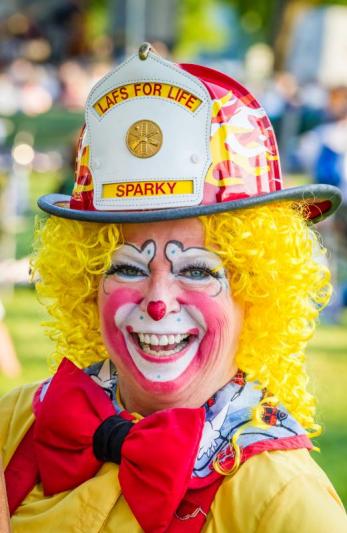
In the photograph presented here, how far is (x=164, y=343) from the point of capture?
8.23 feet

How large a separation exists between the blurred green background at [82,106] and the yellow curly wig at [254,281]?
1.35 m

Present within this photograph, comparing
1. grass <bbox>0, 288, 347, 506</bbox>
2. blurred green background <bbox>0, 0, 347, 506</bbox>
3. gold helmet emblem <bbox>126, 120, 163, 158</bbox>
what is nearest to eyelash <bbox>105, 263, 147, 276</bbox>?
gold helmet emblem <bbox>126, 120, 163, 158</bbox>

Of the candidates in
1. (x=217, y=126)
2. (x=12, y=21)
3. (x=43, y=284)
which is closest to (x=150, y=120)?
(x=217, y=126)

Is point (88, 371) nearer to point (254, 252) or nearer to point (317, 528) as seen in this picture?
point (254, 252)

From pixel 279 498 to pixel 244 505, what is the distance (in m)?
0.08

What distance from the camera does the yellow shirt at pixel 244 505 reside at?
7.36ft

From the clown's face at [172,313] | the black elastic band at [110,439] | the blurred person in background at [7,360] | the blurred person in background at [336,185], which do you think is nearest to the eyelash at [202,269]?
the clown's face at [172,313]

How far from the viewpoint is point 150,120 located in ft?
8.05

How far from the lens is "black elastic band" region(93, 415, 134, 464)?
2.51 meters

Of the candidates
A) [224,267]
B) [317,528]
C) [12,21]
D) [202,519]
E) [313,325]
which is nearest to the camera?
[317,528]

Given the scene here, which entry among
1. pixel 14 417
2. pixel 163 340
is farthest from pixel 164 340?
pixel 14 417

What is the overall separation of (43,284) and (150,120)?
26.1 inches

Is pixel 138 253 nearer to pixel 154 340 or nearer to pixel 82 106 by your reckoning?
pixel 154 340

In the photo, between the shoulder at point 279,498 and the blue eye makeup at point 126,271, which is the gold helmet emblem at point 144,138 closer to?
the blue eye makeup at point 126,271
